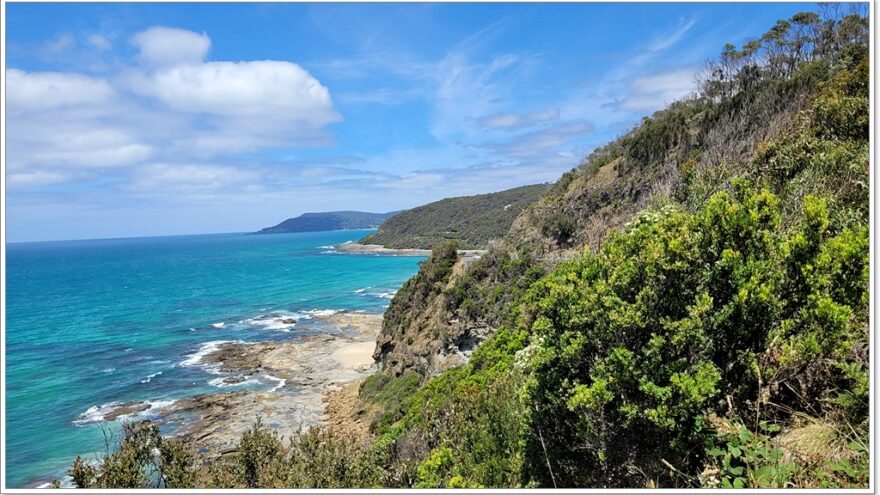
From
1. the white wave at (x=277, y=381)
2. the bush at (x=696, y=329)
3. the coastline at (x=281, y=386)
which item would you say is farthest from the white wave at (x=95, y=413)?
the bush at (x=696, y=329)

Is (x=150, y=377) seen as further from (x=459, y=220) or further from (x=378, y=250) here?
(x=459, y=220)

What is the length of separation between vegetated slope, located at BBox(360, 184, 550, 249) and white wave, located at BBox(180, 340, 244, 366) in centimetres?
6990

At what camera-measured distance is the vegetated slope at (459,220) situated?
401 feet

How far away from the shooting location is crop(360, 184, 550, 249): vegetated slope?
401 ft

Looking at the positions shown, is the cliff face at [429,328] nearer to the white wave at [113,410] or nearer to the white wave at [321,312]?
the white wave at [113,410]

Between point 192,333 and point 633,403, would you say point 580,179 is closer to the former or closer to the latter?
point 633,403

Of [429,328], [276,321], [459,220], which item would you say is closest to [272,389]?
[429,328]

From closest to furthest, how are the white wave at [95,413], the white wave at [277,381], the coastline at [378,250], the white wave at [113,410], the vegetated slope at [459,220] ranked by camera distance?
the white wave at [95,413] → the white wave at [113,410] → the white wave at [277,381] → the vegetated slope at [459,220] → the coastline at [378,250]

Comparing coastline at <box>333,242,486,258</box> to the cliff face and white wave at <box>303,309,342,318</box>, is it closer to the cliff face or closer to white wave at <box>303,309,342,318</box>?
white wave at <box>303,309,342,318</box>

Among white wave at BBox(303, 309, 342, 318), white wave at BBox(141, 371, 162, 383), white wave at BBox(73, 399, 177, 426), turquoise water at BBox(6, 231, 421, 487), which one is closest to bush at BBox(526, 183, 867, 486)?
turquoise water at BBox(6, 231, 421, 487)

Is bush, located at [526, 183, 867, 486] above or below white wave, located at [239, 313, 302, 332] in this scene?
above

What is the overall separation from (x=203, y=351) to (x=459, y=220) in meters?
111

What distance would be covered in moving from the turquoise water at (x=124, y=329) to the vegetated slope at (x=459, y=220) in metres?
25.5

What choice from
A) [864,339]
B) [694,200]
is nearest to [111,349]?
[694,200]
